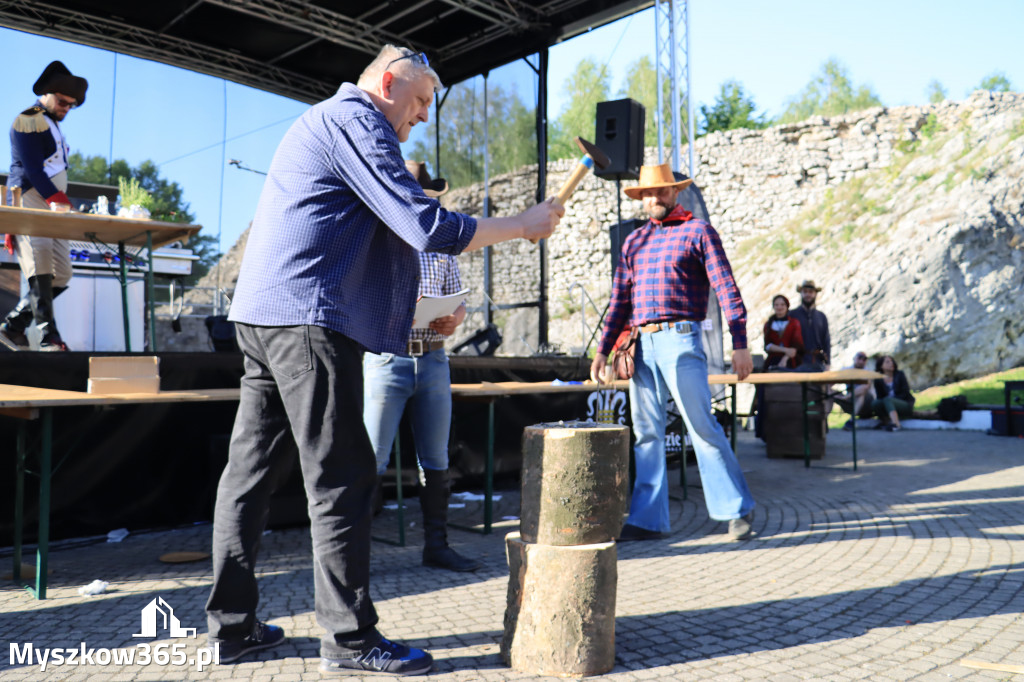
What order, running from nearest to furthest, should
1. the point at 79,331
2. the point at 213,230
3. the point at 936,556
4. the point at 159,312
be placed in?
the point at 936,556, the point at 79,331, the point at 213,230, the point at 159,312

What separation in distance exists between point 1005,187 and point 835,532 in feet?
44.1

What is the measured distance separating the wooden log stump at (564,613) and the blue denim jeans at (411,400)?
1.22m

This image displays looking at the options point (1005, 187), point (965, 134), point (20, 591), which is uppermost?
point (965, 134)

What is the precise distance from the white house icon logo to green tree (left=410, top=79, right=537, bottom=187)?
9.12 metres

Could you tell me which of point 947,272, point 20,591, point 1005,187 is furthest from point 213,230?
point 1005,187

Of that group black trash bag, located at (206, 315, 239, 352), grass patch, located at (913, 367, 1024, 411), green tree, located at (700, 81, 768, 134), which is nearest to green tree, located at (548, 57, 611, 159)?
green tree, located at (700, 81, 768, 134)

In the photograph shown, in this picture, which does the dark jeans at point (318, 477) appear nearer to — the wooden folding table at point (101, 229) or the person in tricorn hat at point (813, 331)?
the wooden folding table at point (101, 229)

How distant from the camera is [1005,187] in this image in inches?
569

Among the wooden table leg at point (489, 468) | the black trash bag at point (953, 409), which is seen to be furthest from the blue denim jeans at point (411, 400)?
the black trash bag at point (953, 409)

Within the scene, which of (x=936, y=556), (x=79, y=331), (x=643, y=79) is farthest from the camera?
(x=643, y=79)

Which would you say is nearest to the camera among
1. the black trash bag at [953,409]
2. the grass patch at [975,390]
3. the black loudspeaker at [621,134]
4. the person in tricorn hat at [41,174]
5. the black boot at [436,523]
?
the black boot at [436,523]

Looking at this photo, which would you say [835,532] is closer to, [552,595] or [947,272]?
[552,595]

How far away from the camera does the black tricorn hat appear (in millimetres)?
5066

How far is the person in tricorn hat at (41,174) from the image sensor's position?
502 centimetres
